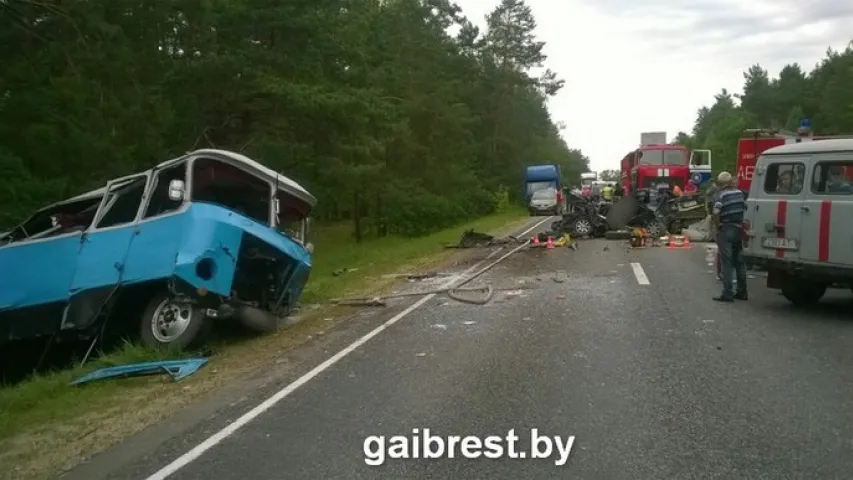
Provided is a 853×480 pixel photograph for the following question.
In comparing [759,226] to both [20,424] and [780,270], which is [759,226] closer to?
[780,270]

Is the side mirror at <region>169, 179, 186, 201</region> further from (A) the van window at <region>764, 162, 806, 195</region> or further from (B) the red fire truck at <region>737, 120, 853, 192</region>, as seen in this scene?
(B) the red fire truck at <region>737, 120, 853, 192</region>

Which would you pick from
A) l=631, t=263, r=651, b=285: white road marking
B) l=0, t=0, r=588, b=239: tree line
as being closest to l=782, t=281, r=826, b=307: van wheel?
l=631, t=263, r=651, b=285: white road marking

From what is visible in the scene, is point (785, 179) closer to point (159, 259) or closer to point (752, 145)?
point (159, 259)

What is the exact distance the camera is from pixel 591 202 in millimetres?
26156

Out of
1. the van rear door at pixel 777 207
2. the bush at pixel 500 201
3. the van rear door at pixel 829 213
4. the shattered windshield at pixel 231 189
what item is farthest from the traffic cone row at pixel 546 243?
the bush at pixel 500 201

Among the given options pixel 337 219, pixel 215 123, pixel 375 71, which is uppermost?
pixel 375 71

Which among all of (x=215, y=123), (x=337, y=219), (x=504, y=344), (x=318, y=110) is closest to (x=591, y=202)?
(x=318, y=110)

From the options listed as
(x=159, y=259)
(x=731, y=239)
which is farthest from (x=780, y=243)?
(x=159, y=259)

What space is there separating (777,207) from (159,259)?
8154 millimetres

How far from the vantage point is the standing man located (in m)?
12.4

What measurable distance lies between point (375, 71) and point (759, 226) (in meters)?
27.9

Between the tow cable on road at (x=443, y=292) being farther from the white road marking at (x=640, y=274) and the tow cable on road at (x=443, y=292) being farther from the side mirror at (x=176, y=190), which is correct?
the side mirror at (x=176, y=190)

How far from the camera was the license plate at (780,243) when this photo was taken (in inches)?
439

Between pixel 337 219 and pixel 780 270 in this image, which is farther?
pixel 337 219
